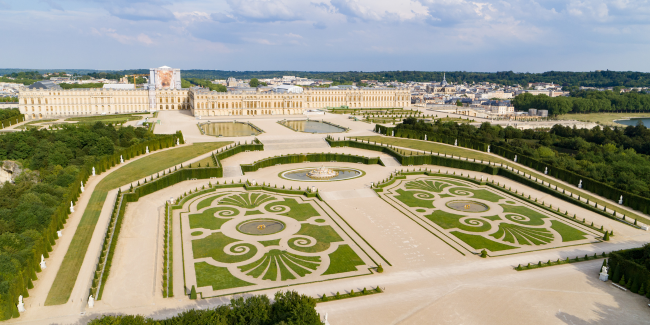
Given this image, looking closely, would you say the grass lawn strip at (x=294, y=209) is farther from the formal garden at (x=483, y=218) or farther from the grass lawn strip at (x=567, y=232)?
the grass lawn strip at (x=567, y=232)

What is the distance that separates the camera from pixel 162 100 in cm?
13200

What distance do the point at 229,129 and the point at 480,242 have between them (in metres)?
71.2

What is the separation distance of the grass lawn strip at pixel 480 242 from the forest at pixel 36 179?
31.2 metres

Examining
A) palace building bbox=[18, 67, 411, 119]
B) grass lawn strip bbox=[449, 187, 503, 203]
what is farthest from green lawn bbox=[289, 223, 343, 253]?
palace building bbox=[18, 67, 411, 119]

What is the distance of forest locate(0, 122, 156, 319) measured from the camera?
3019 centimetres

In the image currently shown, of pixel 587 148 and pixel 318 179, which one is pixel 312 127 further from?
pixel 587 148

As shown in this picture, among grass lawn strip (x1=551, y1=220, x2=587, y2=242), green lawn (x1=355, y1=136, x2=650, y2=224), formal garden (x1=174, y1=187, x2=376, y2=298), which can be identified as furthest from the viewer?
green lawn (x1=355, y1=136, x2=650, y2=224)

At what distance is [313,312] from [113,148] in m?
53.5

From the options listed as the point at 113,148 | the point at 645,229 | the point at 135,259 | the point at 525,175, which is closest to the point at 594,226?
the point at 645,229

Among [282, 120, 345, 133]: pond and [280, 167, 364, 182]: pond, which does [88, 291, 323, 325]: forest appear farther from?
[282, 120, 345, 133]: pond

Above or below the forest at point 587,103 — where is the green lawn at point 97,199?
below

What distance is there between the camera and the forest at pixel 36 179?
3019cm


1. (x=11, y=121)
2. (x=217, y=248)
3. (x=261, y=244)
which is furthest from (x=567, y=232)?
(x=11, y=121)

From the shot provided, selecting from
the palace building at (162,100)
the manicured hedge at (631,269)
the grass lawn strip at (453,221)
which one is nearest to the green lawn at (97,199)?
the grass lawn strip at (453,221)
